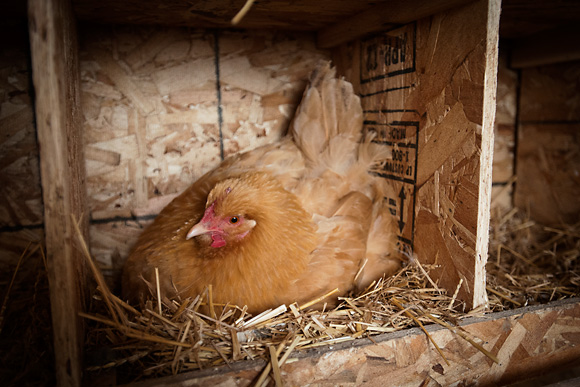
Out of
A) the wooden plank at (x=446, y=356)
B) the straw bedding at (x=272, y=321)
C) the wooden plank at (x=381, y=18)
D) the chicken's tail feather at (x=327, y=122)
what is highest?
the wooden plank at (x=381, y=18)

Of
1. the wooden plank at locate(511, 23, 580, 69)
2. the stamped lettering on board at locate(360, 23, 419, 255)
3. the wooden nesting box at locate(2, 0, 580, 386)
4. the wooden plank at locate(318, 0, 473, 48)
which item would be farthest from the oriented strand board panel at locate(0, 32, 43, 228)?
the wooden plank at locate(511, 23, 580, 69)

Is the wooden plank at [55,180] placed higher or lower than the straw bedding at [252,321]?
higher

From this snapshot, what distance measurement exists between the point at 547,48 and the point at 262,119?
174cm

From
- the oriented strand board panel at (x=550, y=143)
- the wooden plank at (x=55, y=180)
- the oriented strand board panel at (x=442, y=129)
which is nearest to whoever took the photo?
the wooden plank at (x=55, y=180)

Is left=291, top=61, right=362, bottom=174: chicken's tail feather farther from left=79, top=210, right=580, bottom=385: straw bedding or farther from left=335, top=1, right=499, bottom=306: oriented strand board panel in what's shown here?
left=79, top=210, right=580, bottom=385: straw bedding

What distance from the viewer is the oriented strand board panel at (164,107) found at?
1.89 m

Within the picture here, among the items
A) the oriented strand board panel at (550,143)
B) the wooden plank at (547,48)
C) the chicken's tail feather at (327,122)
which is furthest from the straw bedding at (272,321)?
the wooden plank at (547,48)

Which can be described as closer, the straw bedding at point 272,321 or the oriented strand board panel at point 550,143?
the straw bedding at point 272,321

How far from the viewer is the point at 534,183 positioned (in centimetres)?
259

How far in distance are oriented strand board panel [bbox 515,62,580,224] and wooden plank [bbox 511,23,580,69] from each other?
15 cm

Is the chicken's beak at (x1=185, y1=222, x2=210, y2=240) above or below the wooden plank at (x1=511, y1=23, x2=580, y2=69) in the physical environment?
below

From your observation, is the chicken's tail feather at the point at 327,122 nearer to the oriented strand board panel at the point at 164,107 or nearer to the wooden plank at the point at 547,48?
the oriented strand board panel at the point at 164,107

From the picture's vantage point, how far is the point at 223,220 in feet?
4.91

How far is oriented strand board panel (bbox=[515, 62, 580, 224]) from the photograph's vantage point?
2.39 m
